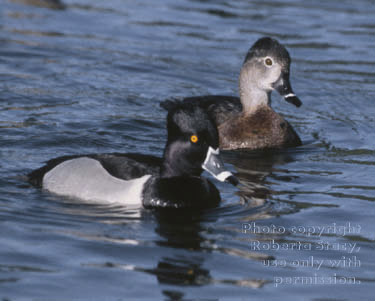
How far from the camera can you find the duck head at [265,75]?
10.9 metres

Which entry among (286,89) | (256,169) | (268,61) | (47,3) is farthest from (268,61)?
(47,3)

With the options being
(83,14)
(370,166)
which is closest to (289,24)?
(83,14)

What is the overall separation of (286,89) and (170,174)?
322 centimetres

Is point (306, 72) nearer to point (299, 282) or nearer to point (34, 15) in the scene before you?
point (34, 15)

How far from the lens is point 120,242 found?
23.5 ft

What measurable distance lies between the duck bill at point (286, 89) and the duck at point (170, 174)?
2.88 metres

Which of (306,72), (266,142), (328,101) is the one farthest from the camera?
(306,72)

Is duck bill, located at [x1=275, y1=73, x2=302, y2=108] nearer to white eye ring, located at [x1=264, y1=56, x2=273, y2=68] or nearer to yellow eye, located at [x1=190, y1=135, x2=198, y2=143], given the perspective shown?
white eye ring, located at [x1=264, y1=56, x2=273, y2=68]

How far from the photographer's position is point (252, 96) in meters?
11.2

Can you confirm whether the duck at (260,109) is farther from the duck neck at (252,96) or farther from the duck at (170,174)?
the duck at (170,174)

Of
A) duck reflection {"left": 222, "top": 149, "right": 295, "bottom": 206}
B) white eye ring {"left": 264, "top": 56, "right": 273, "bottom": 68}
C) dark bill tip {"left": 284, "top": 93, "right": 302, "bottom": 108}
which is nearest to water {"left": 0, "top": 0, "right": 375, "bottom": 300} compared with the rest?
duck reflection {"left": 222, "top": 149, "right": 295, "bottom": 206}

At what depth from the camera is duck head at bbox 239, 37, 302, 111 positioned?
1091 cm

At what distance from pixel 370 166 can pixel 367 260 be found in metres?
3.09

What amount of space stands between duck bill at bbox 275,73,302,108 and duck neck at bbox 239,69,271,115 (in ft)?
0.93
